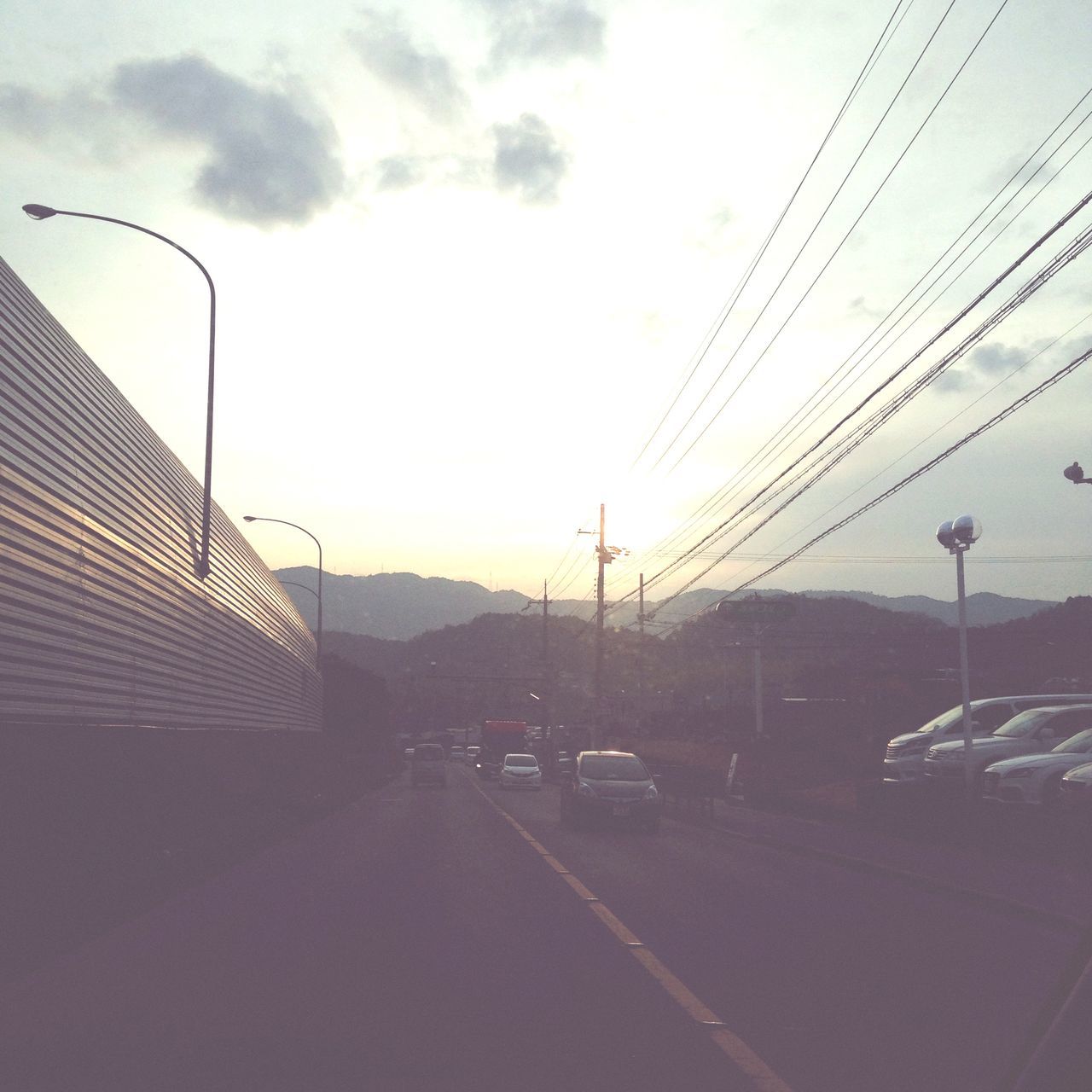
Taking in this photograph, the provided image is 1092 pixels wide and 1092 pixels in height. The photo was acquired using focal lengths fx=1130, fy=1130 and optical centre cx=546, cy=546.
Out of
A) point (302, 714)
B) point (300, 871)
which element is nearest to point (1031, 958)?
point (300, 871)

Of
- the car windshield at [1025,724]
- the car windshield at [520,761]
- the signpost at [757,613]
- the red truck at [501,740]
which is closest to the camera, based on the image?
the car windshield at [1025,724]

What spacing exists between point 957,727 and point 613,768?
9.74 metres

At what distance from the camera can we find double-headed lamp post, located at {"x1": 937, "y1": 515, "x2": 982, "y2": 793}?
22.8 m

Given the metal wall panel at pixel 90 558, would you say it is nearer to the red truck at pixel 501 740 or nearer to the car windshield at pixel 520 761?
the car windshield at pixel 520 761

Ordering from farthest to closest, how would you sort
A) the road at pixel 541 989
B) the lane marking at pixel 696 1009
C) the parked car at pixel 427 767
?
1. the parked car at pixel 427 767
2. the road at pixel 541 989
3. the lane marking at pixel 696 1009

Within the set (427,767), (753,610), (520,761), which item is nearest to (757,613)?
(753,610)

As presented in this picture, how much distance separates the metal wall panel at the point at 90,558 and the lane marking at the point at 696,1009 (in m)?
5.49

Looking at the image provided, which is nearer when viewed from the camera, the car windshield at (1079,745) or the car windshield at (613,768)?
the car windshield at (1079,745)

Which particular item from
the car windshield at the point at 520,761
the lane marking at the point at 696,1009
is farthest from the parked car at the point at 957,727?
the car windshield at the point at 520,761

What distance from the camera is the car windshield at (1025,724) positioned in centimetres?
2384

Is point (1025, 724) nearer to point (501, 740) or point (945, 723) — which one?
point (945, 723)

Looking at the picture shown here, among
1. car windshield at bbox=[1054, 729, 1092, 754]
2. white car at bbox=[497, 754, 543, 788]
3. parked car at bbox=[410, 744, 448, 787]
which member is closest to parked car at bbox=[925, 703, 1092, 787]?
car windshield at bbox=[1054, 729, 1092, 754]

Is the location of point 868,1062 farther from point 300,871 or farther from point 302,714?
point 302,714

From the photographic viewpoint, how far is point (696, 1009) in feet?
22.9
